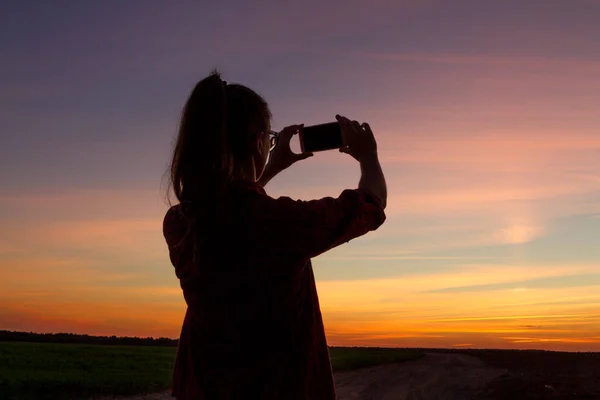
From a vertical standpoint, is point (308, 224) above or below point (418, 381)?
above

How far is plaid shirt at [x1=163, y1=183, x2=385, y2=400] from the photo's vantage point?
2.33 m

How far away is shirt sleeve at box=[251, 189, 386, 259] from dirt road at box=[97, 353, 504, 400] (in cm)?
1371

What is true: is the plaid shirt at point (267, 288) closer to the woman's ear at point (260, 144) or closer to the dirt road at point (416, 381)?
the woman's ear at point (260, 144)

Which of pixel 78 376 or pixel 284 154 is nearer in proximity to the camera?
pixel 284 154

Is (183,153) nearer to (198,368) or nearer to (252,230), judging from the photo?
(252,230)

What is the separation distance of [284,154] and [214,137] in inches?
33.4

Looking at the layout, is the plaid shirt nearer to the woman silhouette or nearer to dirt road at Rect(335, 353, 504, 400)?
the woman silhouette

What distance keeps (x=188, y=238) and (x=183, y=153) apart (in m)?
0.33

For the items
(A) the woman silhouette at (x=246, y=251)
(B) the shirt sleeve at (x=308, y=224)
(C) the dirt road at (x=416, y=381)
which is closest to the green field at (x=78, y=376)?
(C) the dirt road at (x=416, y=381)

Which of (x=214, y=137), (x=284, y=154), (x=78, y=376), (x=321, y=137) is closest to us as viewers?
(x=214, y=137)

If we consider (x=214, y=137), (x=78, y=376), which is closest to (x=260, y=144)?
(x=214, y=137)

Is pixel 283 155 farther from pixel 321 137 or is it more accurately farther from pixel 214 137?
pixel 214 137

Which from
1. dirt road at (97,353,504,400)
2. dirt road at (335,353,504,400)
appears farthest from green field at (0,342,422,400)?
dirt road at (335,353,504,400)

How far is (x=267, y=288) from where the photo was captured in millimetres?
2354
